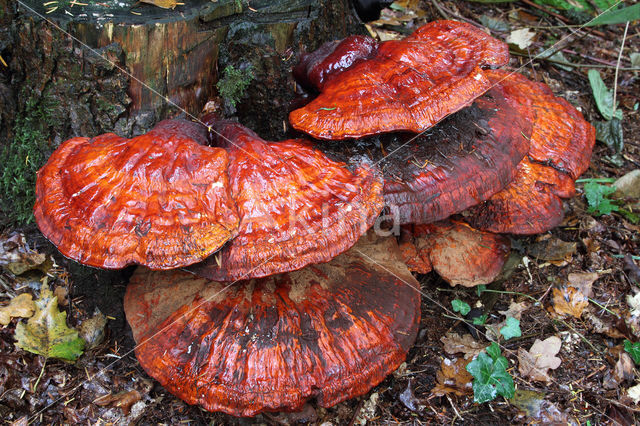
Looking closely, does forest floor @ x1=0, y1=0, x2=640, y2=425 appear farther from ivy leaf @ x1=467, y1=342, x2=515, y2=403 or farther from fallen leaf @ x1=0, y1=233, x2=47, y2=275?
ivy leaf @ x1=467, y1=342, x2=515, y2=403

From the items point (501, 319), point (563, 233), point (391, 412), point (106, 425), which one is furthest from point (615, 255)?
point (106, 425)

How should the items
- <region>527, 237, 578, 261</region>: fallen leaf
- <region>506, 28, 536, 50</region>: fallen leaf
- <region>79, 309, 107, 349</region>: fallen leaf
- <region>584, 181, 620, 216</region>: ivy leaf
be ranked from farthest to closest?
<region>506, 28, 536, 50</region>: fallen leaf → <region>584, 181, 620, 216</region>: ivy leaf → <region>527, 237, 578, 261</region>: fallen leaf → <region>79, 309, 107, 349</region>: fallen leaf

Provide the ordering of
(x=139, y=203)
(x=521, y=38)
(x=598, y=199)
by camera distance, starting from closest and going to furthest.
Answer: (x=139, y=203) < (x=598, y=199) < (x=521, y=38)

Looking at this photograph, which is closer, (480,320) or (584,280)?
(480,320)

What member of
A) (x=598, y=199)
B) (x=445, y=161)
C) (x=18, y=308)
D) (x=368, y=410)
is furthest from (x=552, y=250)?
(x=18, y=308)

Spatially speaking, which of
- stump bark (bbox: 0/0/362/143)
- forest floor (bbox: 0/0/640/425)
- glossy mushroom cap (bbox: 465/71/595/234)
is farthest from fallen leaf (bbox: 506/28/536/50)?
stump bark (bbox: 0/0/362/143)

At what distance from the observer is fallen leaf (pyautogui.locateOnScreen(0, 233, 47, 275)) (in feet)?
13.0

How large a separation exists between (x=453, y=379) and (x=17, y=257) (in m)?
3.87

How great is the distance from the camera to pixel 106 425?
3.39m

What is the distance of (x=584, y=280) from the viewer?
14.8 ft

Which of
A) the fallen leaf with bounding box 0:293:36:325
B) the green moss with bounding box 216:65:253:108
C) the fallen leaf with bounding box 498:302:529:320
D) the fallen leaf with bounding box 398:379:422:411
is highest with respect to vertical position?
the green moss with bounding box 216:65:253:108

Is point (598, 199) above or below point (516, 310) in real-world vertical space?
above

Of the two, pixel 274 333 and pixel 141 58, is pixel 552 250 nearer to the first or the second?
pixel 274 333

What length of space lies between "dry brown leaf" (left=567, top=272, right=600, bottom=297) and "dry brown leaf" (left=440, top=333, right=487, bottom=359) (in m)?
1.28
